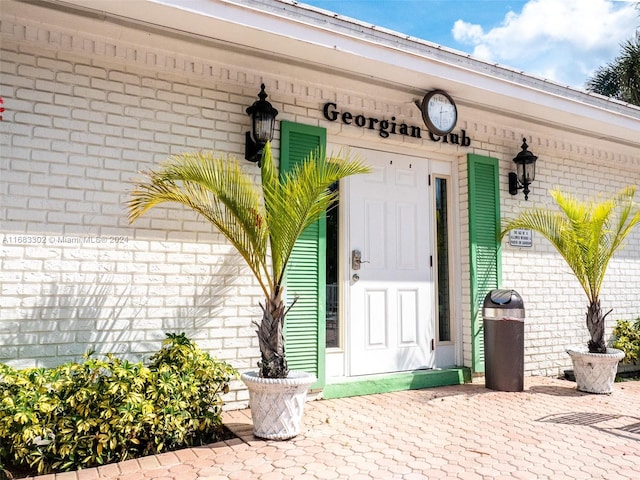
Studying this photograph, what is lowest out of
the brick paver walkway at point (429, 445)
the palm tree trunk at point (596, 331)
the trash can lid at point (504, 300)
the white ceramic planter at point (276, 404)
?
the brick paver walkway at point (429, 445)

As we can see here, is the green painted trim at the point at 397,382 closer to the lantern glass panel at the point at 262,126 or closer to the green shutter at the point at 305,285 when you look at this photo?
the green shutter at the point at 305,285

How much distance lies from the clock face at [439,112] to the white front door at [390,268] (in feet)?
1.69

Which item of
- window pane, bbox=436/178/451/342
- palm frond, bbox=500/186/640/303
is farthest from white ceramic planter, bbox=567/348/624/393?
window pane, bbox=436/178/451/342

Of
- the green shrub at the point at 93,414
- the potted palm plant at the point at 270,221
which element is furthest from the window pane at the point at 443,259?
the green shrub at the point at 93,414

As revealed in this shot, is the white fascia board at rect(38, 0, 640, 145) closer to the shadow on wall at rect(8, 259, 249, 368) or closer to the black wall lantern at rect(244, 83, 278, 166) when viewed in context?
Answer: the black wall lantern at rect(244, 83, 278, 166)

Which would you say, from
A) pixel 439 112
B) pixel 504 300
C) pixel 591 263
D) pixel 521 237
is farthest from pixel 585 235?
pixel 439 112

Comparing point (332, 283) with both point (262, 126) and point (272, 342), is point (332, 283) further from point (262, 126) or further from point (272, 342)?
point (262, 126)

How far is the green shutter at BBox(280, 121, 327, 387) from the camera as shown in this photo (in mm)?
4250

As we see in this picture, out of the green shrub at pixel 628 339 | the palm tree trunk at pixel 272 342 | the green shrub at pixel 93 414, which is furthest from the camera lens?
the green shrub at pixel 628 339

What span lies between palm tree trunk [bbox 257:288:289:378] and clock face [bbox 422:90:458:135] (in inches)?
102

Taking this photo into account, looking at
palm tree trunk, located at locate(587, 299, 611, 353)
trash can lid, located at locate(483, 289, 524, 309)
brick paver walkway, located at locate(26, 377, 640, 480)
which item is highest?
trash can lid, located at locate(483, 289, 524, 309)

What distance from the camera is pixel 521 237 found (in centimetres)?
577

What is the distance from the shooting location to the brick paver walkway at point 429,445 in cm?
276

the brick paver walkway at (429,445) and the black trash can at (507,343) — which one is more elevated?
the black trash can at (507,343)
